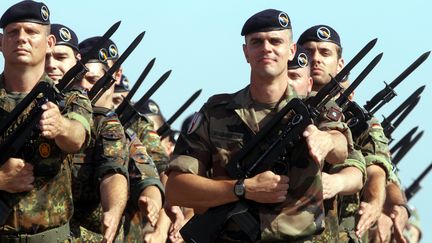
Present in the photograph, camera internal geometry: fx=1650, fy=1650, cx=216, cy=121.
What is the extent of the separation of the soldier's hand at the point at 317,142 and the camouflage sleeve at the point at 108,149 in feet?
6.86

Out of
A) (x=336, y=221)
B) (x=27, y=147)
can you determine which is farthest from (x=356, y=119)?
(x=27, y=147)

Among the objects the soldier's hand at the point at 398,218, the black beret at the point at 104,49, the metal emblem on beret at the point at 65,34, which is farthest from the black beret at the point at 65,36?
the soldier's hand at the point at 398,218

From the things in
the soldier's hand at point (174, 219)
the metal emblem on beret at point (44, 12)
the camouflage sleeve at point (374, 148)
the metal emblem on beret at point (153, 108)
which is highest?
the camouflage sleeve at point (374, 148)

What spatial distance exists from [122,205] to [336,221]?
74.4 inches

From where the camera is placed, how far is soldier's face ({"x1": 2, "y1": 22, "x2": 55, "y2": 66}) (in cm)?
1336

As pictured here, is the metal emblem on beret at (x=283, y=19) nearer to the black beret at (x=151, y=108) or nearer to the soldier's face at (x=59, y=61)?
the soldier's face at (x=59, y=61)

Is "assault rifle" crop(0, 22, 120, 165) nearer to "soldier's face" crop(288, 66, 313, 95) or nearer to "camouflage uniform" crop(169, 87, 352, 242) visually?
"camouflage uniform" crop(169, 87, 352, 242)

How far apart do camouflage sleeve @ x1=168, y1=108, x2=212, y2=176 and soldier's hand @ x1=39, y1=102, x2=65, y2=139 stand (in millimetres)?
1078

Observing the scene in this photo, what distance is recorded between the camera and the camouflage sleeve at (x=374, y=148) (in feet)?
53.4

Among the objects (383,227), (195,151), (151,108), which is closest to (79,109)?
(195,151)

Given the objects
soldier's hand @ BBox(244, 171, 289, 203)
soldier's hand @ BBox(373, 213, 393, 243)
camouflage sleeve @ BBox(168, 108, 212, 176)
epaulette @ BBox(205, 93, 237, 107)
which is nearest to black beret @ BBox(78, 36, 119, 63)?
soldier's hand @ BBox(373, 213, 393, 243)

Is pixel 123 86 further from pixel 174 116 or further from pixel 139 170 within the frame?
pixel 139 170

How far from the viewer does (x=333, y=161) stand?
1334 centimetres

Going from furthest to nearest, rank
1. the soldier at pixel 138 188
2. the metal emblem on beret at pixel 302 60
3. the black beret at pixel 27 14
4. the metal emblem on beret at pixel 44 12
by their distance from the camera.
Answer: the metal emblem on beret at pixel 302 60, the soldier at pixel 138 188, the metal emblem on beret at pixel 44 12, the black beret at pixel 27 14
